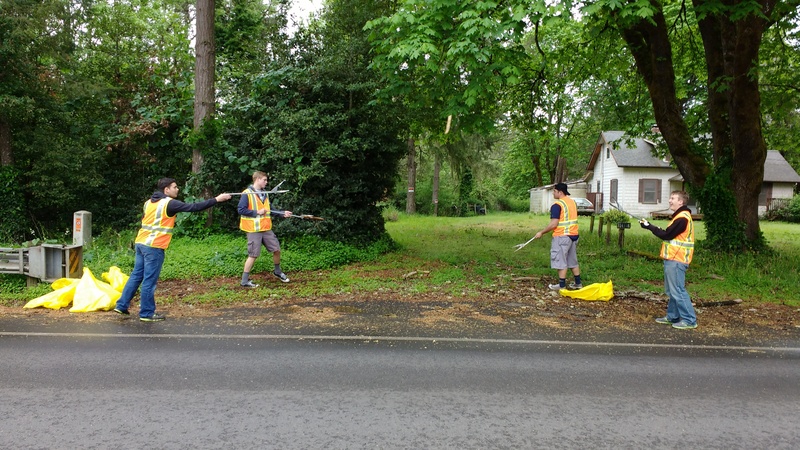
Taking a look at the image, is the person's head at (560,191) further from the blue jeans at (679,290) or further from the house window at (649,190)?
the house window at (649,190)

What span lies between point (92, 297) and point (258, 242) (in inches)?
103

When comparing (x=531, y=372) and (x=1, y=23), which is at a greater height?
(x=1, y=23)

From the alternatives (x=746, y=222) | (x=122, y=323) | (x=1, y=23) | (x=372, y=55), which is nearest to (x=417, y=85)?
(x=372, y=55)

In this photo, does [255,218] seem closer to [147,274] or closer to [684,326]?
[147,274]

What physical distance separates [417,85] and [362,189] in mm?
2805

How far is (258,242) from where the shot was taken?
351 inches

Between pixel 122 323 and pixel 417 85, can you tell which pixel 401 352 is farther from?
pixel 417 85

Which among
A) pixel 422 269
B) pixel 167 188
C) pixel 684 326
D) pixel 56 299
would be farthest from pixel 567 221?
pixel 56 299

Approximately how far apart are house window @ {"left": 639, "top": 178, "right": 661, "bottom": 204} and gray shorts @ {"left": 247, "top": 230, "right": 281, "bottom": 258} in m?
28.7

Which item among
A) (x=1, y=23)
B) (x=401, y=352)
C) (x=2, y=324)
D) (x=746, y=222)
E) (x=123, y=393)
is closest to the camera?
(x=123, y=393)

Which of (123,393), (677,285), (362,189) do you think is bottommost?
(123,393)

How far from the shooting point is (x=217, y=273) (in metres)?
9.91

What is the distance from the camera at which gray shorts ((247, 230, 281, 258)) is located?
885cm

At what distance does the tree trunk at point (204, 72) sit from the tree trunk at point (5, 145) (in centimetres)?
464
